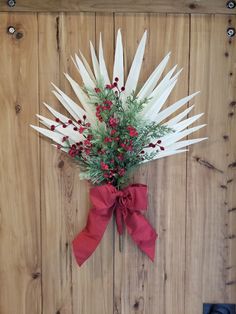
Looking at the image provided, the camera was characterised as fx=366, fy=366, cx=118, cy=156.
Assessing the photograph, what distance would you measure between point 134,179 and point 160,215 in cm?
17

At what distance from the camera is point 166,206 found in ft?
4.56

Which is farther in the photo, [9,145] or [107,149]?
[9,145]

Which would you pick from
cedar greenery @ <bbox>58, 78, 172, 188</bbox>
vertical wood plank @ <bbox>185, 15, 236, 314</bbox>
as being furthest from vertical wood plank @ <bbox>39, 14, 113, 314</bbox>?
vertical wood plank @ <bbox>185, 15, 236, 314</bbox>

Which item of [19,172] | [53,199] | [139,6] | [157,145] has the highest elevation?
[139,6]

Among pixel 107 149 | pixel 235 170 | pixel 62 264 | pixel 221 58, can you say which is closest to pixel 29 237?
pixel 62 264

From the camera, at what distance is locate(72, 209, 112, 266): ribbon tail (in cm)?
132

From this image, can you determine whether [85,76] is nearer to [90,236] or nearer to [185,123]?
[185,123]

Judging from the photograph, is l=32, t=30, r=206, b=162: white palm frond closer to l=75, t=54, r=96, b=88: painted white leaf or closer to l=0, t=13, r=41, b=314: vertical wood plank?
l=75, t=54, r=96, b=88: painted white leaf

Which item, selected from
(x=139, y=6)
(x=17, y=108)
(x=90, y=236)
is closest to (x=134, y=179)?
(x=90, y=236)

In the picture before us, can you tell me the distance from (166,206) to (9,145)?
641mm

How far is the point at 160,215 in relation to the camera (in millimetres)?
1394

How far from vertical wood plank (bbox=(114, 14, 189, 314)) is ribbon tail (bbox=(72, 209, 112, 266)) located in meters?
0.12

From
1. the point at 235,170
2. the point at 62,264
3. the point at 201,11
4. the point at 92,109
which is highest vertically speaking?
the point at 201,11

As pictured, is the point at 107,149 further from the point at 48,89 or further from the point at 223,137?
the point at 223,137
